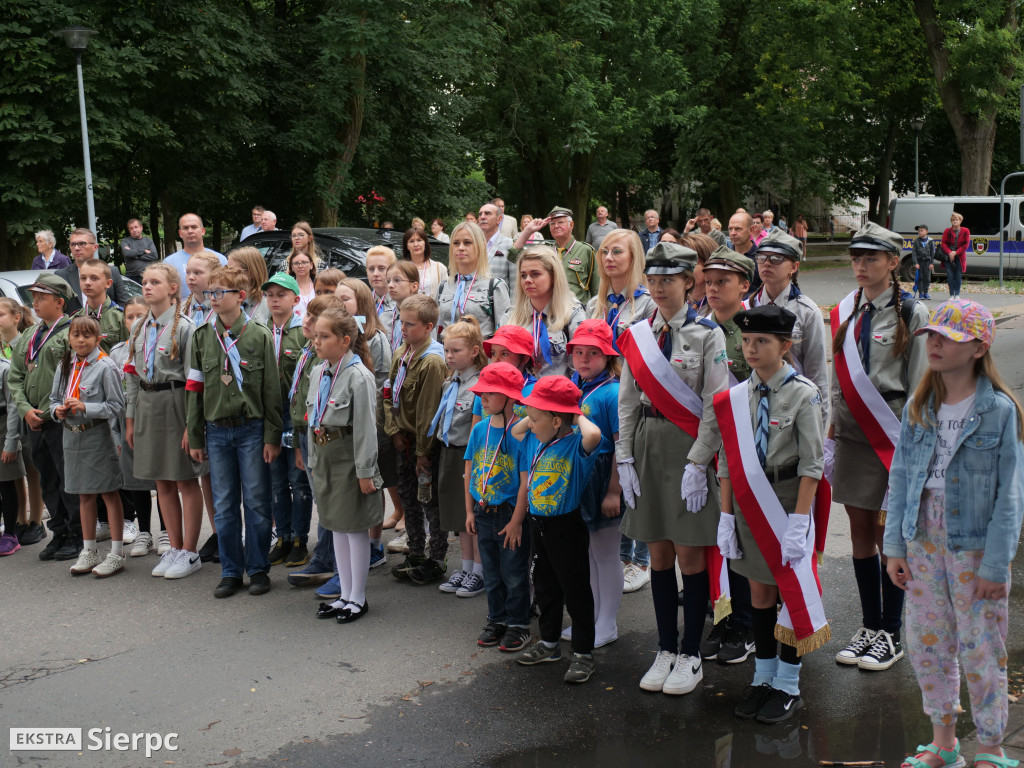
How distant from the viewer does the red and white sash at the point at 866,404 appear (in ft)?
15.8

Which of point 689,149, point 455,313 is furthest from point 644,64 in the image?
point 455,313

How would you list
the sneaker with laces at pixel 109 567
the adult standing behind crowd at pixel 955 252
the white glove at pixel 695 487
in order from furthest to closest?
the adult standing behind crowd at pixel 955 252 < the sneaker with laces at pixel 109 567 < the white glove at pixel 695 487

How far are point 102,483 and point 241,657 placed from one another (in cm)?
225

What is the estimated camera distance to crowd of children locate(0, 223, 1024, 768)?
3.90 metres

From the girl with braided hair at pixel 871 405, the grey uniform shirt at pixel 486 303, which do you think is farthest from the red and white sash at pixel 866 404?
the grey uniform shirt at pixel 486 303

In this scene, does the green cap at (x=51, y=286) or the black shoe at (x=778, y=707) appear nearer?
the black shoe at (x=778, y=707)

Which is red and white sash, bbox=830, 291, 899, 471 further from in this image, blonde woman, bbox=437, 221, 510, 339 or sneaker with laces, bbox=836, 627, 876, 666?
blonde woman, bbox=437, 221, 510, 339

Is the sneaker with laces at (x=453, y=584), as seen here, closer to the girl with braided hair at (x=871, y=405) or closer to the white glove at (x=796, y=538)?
the girl with braided hair at (x=871, y=405)

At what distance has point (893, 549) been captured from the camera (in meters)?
3.98

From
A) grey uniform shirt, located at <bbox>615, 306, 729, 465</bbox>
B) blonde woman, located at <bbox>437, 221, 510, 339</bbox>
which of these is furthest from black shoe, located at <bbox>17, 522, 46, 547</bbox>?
grey uniform shirt, located at <bbox>615, 306, 729, 465</bbox>

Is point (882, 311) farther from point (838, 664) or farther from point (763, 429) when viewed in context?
point (838, 664)

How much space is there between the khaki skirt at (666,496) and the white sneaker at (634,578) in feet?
4.98

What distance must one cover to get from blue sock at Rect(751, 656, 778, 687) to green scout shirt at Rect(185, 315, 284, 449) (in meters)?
3.42

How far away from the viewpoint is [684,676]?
188 inches
